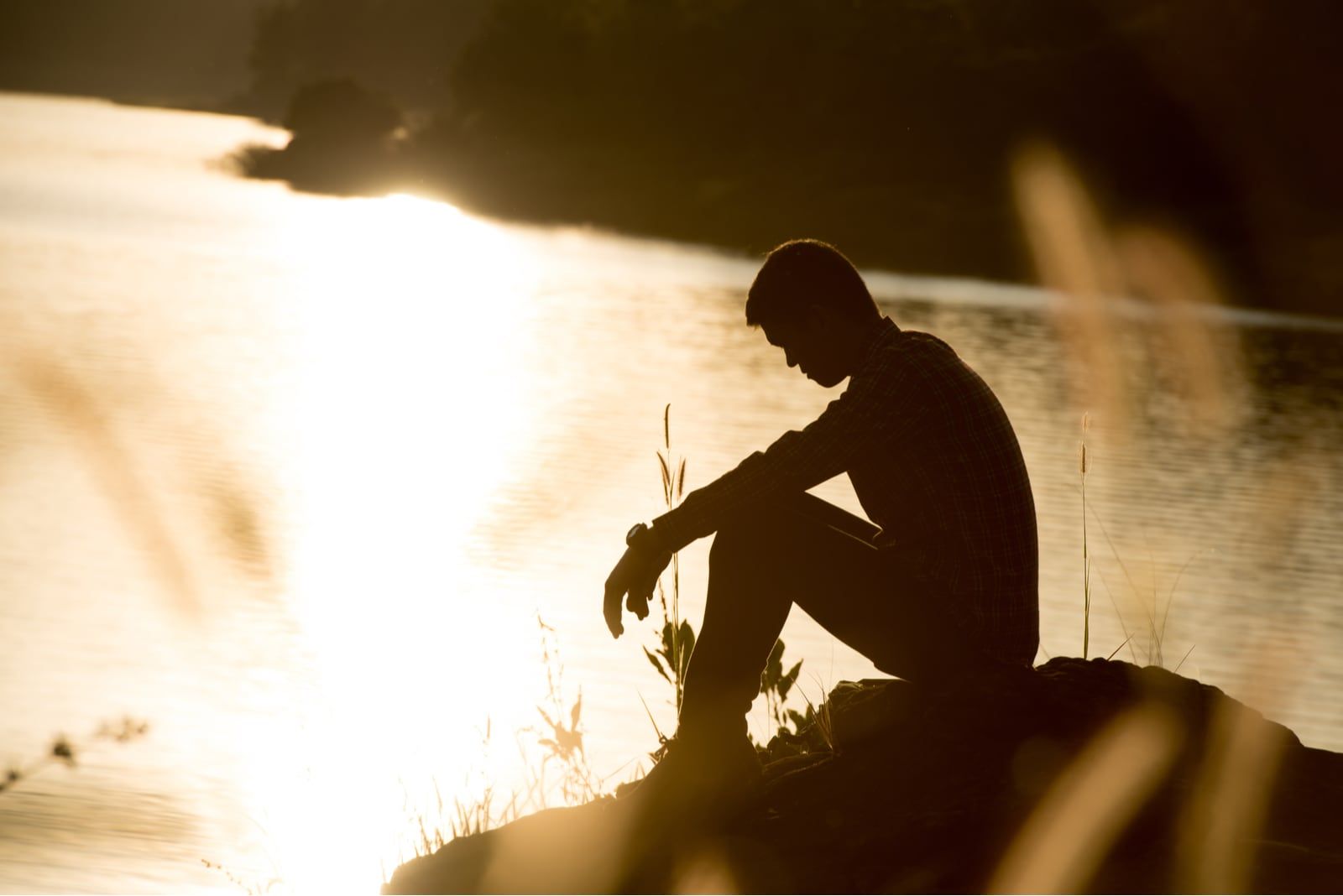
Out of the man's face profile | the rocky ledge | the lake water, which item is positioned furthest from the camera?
the lake water

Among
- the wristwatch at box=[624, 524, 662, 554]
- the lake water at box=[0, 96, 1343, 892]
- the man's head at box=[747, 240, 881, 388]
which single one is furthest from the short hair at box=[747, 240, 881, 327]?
the lake water at box=[0, 96, 1343, 892]

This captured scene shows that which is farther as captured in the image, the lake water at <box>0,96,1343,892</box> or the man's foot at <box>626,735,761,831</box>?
the lake water at <box>0,96,1343,892</box>

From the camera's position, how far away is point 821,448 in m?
3.99

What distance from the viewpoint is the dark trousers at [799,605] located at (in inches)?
159

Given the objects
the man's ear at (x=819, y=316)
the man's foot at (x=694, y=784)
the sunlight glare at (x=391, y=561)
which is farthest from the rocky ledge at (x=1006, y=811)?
the sunlight glare at (x=391, y=561)

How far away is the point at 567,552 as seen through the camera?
10.6 meters

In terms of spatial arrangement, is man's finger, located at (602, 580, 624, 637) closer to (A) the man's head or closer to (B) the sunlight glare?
(A) the man's head

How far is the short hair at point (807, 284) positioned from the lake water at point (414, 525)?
1.95 metres

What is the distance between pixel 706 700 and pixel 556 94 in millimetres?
58788

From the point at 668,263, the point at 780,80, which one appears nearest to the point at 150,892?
the point at 668,263

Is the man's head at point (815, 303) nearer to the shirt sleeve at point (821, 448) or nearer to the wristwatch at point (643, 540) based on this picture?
the shirt sleeve at point (821, 448)

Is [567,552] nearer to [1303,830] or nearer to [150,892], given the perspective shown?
[150,892]

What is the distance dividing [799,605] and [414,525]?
25.9ft

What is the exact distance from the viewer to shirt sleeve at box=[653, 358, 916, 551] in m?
3.98
